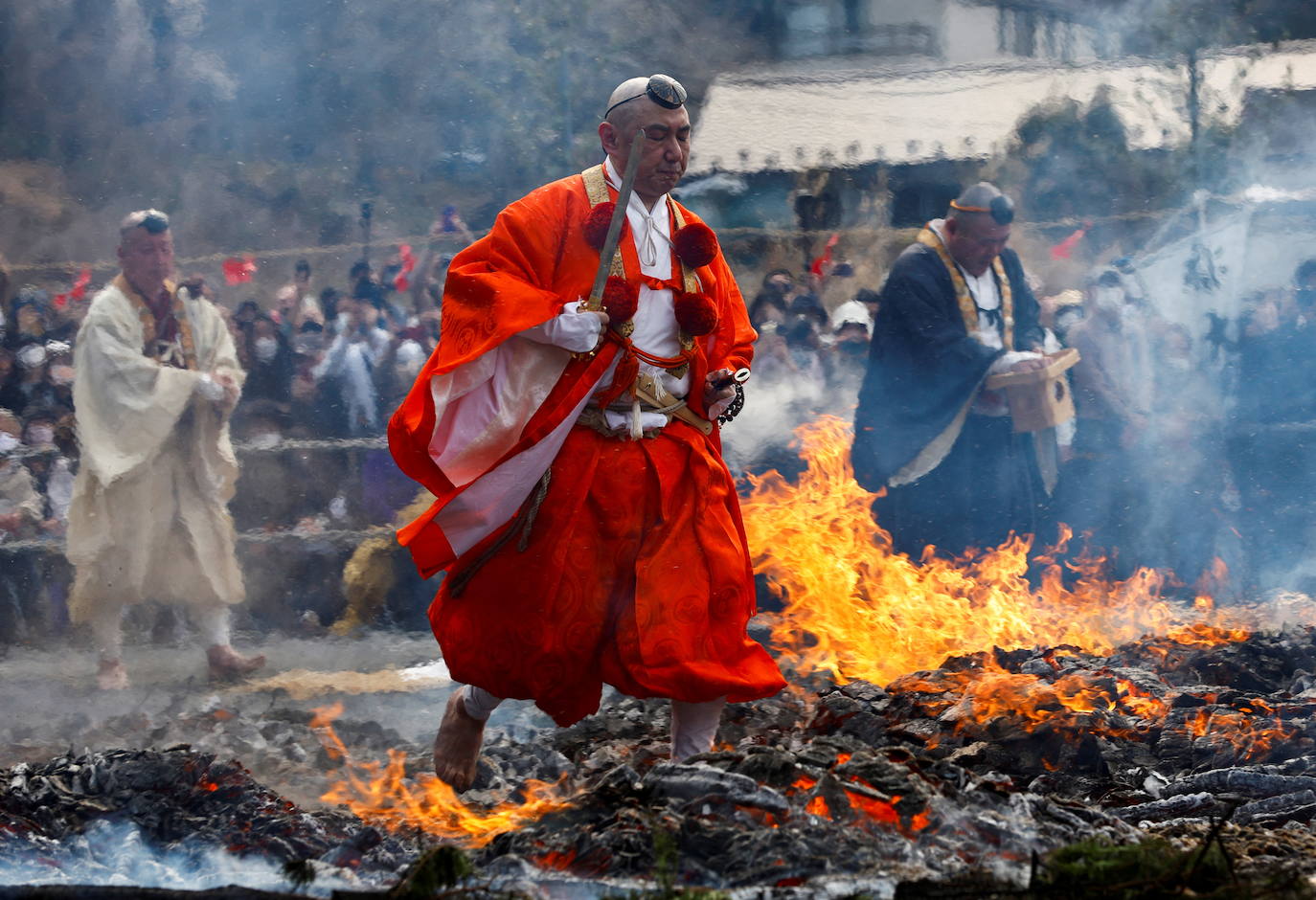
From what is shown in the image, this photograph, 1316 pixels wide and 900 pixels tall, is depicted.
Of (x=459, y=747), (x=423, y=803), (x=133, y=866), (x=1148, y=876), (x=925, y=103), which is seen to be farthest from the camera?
(x=925, y=103)

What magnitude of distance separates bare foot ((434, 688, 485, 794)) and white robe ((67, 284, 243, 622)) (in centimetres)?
320

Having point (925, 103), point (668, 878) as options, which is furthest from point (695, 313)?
point (925, 103)

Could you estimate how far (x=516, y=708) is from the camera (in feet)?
20.2

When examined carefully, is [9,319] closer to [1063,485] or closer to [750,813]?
[1063,485]

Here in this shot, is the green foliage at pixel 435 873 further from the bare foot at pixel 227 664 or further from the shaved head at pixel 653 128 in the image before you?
the bare foot at pixel 227 664

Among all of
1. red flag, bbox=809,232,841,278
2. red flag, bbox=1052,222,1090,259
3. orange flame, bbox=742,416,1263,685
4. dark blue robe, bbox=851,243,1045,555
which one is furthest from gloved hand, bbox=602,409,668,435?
red flag, bbox=809,232,841,278

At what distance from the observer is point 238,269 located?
11.5 m

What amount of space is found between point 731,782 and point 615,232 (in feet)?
5.57

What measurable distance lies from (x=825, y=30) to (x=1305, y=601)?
6256 millimetres

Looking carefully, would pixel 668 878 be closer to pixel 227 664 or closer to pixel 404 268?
pixel 227 664

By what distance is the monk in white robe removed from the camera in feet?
23.9

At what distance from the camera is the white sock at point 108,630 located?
7148mm

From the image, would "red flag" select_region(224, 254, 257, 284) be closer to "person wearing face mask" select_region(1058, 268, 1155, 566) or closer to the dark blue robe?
the dark blue robe

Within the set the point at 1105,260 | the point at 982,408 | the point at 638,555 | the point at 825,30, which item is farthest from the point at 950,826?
the point at 825,30
